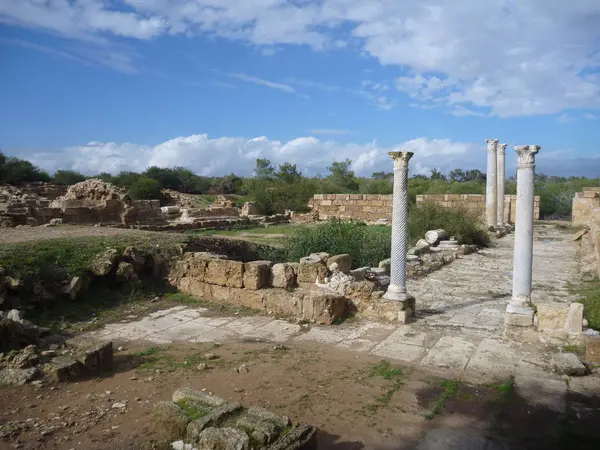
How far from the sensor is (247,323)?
725 centimetres

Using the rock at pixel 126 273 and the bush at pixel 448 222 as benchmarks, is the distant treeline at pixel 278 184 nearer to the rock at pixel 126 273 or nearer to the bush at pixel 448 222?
the bush at pixel 448 222

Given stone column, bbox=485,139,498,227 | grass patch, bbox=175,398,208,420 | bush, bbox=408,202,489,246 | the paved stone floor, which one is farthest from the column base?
stone column, bbox=485,139,498,227

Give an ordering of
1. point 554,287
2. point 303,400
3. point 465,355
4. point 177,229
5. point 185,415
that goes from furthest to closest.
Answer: point 177,229, point 554,287, point 465,355, point 303,400, point 185,415

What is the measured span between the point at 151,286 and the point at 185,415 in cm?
556

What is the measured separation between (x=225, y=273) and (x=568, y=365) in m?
5.40

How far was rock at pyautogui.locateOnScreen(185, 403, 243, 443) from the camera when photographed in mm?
3414

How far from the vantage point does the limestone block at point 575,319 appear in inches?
238

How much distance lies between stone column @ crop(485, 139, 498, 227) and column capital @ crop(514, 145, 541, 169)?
13945mm

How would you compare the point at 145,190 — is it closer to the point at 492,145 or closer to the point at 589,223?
the point at 492,145

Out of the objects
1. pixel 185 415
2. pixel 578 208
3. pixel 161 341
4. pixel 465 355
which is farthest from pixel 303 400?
pixel 578 208

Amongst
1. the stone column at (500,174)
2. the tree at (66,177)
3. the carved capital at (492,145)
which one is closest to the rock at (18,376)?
the carved capital at (492,145)

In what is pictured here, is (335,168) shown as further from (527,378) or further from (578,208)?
(527,378)

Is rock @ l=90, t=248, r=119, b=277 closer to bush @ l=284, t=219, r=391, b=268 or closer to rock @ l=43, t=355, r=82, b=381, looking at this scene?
rock @ l=43, t=355, r=82, b=381

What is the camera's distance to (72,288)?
7.70 meters
